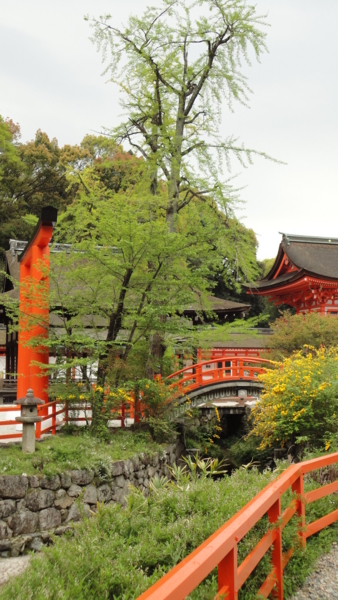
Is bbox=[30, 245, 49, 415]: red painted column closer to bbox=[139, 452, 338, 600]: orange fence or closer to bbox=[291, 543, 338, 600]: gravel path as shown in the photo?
bbox=[139, 452, 338, 600]: orange fence

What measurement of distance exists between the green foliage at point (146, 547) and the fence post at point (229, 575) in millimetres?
214

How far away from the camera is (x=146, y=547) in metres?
3.87

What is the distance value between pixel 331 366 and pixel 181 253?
414 centimetres

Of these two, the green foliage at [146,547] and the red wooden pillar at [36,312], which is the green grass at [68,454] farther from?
the green foliage at [146,547]

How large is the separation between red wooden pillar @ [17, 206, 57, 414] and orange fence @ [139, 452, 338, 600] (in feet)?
26.5

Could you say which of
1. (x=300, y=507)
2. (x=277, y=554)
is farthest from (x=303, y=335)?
(x=277, y=554)

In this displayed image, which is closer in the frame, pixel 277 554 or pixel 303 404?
pixel 277 554

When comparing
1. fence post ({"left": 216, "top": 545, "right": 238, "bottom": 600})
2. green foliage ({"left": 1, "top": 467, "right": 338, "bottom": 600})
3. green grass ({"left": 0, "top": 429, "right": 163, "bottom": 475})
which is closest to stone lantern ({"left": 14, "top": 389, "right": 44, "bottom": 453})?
green grass ({"left": 0, "top": 429, "right": 163, "bottom": 475})

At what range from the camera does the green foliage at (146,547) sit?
135 inches

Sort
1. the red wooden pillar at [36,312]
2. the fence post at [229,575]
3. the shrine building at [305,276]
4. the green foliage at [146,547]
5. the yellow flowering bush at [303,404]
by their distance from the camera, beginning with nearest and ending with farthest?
the fence post at [229,575]
the green foliage at [146,547]
the yellow flowering bush at [303,404]
the red wooden pillar at [36,312]
the shrine building at [305,276]

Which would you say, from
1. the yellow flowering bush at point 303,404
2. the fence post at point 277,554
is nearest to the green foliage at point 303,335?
the yellow flowering bush at point 303,404

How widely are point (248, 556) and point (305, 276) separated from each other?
1882 cm

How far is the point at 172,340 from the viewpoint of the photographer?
42.6ft

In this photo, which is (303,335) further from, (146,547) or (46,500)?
(146,547)
